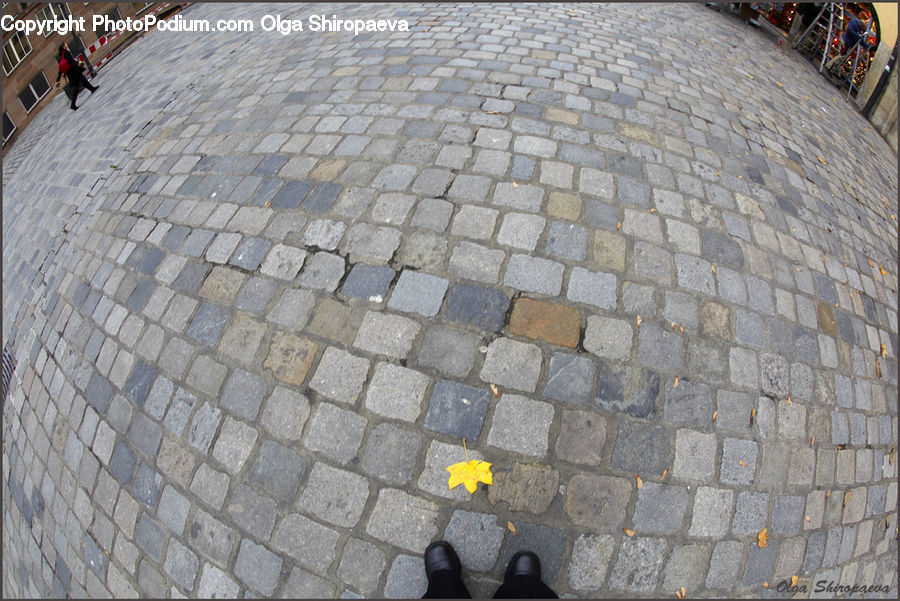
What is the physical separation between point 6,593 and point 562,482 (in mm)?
4325

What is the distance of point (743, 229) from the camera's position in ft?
10.7

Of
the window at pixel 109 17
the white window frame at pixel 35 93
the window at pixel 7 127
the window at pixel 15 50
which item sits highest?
the window at pixel 109 17

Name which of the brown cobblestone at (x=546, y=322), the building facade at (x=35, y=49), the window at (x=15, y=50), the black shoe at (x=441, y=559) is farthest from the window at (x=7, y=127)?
the black shoe at (x=441, y=559)

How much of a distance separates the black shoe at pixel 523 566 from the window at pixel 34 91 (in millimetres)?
16395

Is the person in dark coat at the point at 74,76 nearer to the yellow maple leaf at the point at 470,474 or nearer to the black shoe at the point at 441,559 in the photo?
the yellow maple leaf at the point at 470,474

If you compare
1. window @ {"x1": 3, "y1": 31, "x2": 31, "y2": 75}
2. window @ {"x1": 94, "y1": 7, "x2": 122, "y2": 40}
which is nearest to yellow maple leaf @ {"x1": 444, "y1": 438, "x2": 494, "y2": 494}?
window @ {"x1": 94, "y1": 7, "x2": 122, "y2": 40}

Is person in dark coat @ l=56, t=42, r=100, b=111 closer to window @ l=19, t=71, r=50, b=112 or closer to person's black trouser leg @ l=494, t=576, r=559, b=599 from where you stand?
window @ l=19, t=71, r=50, b=112

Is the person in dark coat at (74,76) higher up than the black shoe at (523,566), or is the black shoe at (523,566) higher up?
the black shoe at (523,566)

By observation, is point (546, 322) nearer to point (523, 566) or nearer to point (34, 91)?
point (523, 566)

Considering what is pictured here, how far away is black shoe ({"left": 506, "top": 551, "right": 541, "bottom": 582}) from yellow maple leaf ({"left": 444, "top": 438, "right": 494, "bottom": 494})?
0.36m

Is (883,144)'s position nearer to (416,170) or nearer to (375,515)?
(416,170)

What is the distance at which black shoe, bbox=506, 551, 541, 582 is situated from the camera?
194 cm

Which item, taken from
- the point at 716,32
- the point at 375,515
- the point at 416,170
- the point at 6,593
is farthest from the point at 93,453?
the point at 716,32

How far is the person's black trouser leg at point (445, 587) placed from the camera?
1.89 metres
